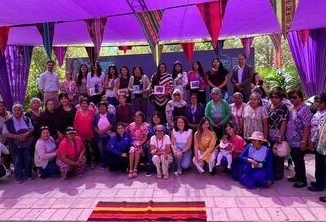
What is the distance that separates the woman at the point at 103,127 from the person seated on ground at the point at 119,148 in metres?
0.29

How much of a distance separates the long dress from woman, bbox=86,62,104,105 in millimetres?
3560

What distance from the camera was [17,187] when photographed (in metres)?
6.04

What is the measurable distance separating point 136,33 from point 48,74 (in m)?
3.01

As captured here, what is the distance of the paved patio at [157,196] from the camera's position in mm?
4613

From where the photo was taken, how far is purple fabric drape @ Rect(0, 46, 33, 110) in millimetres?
11758

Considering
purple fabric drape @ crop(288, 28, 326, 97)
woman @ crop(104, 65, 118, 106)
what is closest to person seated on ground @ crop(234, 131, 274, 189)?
woman @ crop(104, 65, 118, 106)

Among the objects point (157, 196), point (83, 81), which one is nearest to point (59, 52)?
point (83, 81)

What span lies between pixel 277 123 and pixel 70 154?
3.39 meters

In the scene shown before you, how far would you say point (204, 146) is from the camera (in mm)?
6270

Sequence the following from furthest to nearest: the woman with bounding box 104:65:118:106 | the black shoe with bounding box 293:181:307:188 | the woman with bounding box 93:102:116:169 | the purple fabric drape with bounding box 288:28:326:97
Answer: the purple fabric drape with bounding box 288:28:326:97 < the woman with bounding box 104:65:118:106 < the woman with bounding box 93:102:116:169 < the black shoe with bounding box 293:181:307:188

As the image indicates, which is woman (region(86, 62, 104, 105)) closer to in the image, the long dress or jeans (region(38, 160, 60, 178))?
jeans (region(38, 160, 60, 178))

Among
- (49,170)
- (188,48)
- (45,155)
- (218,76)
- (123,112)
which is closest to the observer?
(45,155)

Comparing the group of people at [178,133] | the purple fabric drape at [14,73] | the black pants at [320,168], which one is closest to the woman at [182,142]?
the group of people at [178,133]

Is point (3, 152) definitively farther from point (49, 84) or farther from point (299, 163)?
point (299, 163)
